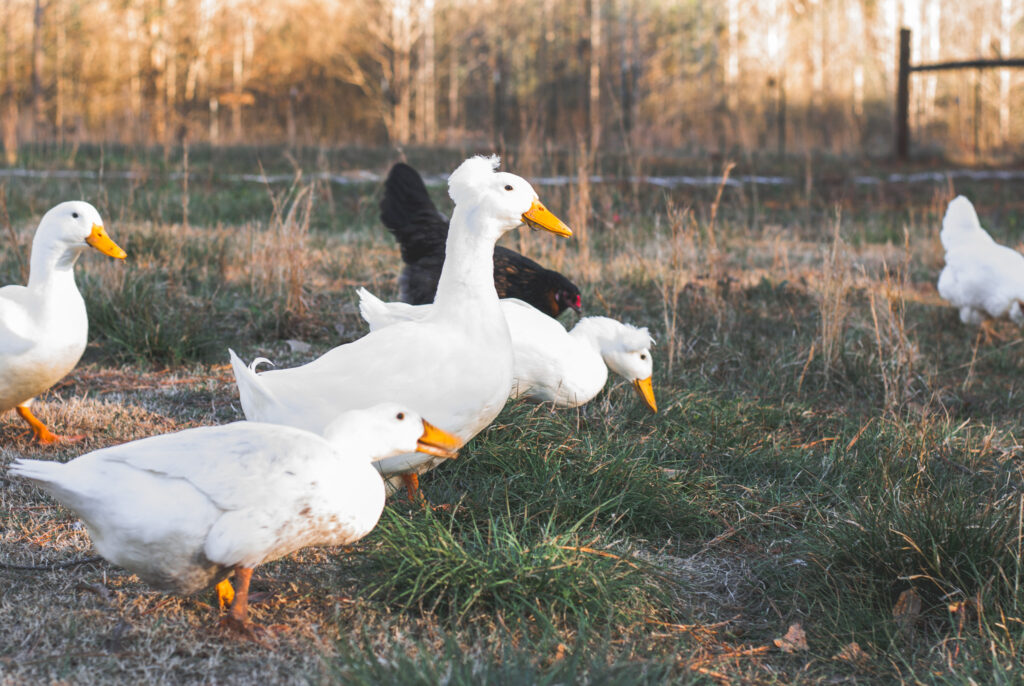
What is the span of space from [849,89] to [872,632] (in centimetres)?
2716

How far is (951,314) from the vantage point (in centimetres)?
644

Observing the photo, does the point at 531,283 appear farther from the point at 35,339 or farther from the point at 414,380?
the point at 35,339

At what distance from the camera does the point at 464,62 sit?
2667cm

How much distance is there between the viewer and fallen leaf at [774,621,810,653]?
2504 mm

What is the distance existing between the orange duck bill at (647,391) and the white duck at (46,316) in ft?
7.43

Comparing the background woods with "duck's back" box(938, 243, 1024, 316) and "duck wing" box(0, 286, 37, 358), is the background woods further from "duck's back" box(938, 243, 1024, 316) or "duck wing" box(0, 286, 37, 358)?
"duck wing" box(0, 286, 37, 358)

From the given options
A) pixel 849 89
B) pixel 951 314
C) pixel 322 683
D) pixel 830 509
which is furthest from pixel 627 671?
pixel 849 89

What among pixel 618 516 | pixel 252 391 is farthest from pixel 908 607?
pixel 252 391

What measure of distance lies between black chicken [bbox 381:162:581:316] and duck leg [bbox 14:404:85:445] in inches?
77.6

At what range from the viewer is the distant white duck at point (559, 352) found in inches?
141

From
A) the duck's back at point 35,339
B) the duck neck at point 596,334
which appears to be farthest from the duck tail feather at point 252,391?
the duck neck at point 596,334

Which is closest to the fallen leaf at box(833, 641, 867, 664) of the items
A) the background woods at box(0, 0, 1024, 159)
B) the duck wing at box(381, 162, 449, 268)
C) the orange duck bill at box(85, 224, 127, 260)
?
the orange duck bill at box(85, 224, 127, 260)

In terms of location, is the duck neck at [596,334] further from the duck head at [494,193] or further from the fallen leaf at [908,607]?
the fallen leaf at [908,607]

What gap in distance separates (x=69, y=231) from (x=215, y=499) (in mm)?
2092
